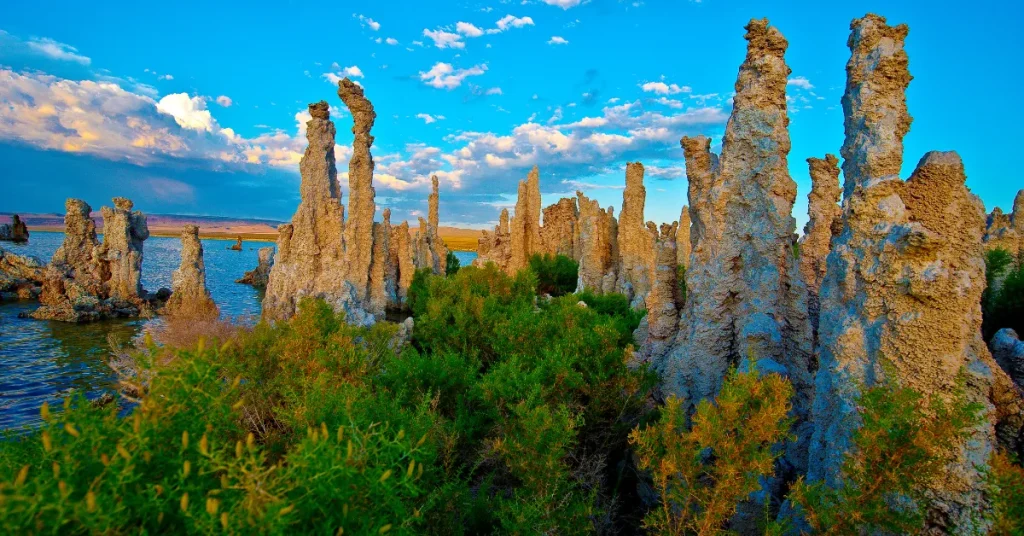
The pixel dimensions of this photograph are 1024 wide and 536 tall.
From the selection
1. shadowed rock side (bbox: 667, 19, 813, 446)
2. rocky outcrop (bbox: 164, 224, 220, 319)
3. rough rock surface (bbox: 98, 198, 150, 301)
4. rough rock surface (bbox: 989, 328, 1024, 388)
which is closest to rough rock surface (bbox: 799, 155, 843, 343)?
shadowed rock side (bbox: 667, 19, 813, 446)

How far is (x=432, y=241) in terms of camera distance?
47156mm

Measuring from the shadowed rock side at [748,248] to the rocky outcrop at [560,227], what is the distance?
122ft

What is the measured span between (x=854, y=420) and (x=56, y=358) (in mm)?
29941

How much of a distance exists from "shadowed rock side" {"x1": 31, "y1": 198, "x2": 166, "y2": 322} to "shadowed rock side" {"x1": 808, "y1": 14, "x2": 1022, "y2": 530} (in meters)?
38.6

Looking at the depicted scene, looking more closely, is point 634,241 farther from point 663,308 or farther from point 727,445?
point 727,445

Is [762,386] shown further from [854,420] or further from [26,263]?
[26,263]

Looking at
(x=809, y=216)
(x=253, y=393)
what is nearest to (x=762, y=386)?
(x=809, y=216)

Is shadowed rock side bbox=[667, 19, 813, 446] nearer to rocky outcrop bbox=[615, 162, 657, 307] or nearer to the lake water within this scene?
rocky outcrop bbox=[615, 162, 657, 307]

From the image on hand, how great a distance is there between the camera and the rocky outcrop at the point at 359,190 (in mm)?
28500

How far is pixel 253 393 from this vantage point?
976 cm

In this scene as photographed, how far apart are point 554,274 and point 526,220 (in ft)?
16.2

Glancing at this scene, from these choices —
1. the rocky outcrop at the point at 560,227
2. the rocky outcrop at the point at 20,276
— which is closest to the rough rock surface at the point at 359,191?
the rocky outcrop at the point at 560,227

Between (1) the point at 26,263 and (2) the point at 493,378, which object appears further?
(1) the point at 26,263

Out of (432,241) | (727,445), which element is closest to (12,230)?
(432,241)
